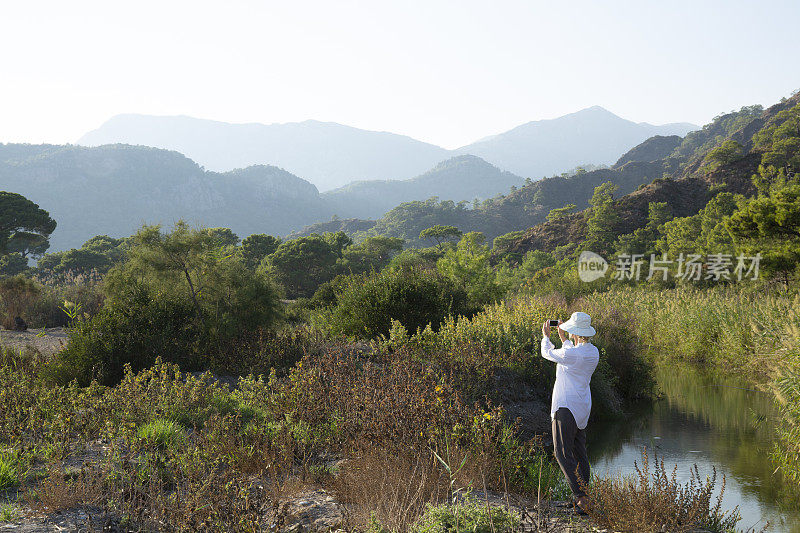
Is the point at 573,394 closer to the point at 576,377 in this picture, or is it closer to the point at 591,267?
the point at 576,377

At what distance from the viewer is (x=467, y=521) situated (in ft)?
10.9

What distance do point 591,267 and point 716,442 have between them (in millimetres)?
26224

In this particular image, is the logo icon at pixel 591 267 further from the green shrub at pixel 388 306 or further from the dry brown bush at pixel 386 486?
the dry brown bush at pixel 386 486

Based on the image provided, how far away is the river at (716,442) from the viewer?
18.5 feet

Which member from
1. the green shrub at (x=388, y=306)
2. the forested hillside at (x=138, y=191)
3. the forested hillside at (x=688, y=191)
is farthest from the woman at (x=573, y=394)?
the forested hillside at (x=138, y=191)

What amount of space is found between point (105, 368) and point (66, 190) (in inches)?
5139

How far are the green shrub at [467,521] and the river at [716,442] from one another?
10.2ft

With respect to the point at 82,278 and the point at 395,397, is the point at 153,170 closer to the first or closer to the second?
the point at 82,278

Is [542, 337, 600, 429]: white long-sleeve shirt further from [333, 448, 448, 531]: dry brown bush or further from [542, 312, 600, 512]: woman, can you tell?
[333, 448, 448, 531]: dry brown bush

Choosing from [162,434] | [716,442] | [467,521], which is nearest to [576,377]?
[467,521]

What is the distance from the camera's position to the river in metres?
5.65

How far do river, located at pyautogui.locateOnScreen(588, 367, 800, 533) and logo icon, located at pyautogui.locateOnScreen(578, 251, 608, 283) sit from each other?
17153mm

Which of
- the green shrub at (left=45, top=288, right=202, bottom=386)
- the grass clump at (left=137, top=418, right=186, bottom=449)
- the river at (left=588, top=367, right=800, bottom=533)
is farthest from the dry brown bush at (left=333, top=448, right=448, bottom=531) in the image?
the green shrub at (left=45, top=288, right=202, bottom=386)

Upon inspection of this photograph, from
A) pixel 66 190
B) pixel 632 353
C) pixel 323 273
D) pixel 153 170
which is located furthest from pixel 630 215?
pixel 153 170
